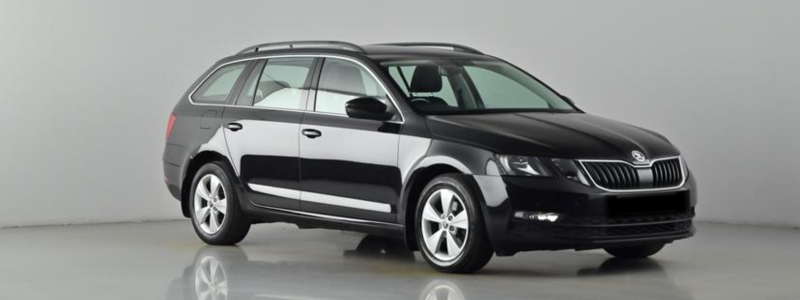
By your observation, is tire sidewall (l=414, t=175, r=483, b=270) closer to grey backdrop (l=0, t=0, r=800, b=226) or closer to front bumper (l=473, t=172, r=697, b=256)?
front bumper (l=473, t=172, r=697, b=256)

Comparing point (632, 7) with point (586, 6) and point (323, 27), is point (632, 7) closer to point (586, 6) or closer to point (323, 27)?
point (586, 6)

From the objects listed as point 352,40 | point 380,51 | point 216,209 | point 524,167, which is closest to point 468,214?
point 524,167

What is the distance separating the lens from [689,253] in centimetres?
1086

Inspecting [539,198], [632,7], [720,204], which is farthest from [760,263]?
[632,7]

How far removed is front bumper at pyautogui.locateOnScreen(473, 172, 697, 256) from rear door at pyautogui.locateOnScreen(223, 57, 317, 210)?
6.30ft

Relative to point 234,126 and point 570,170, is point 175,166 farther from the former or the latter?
point 570,170

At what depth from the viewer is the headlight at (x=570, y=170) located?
354 inches

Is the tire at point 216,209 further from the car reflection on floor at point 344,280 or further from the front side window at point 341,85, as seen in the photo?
the front side window at point 341,85

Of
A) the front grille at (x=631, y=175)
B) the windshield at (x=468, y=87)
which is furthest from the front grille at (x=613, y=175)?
the windshield at (x=468, y=87)

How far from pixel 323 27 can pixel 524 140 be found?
5.98m

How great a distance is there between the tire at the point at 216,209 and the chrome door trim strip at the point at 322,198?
322 millimetres

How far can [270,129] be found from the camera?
10.7 meters

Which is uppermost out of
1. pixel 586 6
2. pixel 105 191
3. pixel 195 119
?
pixel 586 6

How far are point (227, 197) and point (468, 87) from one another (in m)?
2.20
